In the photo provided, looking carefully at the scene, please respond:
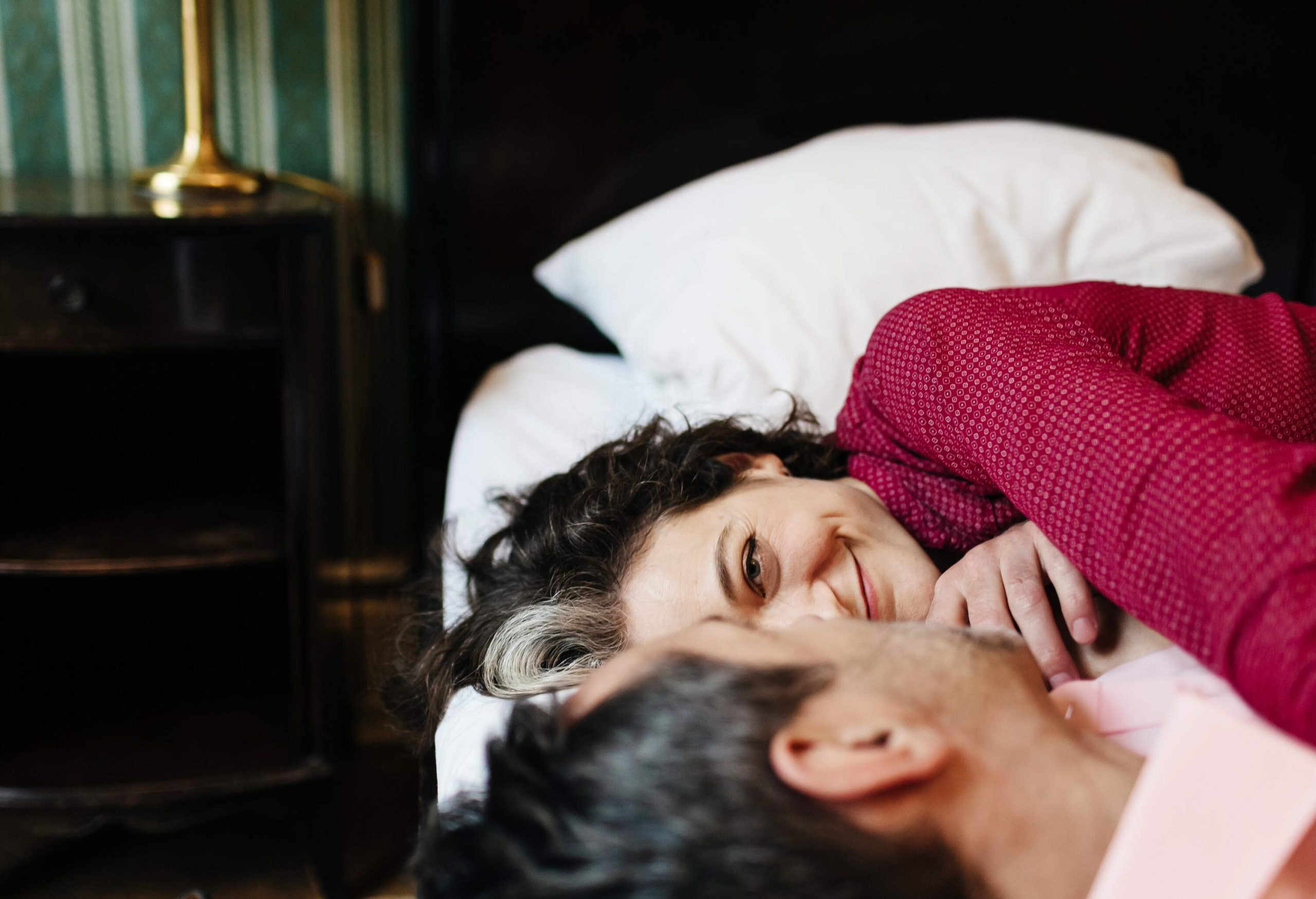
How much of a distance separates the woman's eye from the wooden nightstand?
22.9 inches

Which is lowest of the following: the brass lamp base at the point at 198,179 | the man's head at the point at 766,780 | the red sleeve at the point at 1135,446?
the man's head at the point at 766,780

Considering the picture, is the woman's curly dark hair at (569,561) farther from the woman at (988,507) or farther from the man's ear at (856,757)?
the man's ear at (856,757)

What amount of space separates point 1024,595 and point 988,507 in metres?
0.13

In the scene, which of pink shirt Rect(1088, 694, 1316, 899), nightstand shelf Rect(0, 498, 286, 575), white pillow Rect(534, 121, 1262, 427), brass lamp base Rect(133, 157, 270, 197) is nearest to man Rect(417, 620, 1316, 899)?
pink shirt Rect(1088, 694, 1316, 899)

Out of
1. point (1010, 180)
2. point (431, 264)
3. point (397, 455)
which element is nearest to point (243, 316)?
point (431, 264)

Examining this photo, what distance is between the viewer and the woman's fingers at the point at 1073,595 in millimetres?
671

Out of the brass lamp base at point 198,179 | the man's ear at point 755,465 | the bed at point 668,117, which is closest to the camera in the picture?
the man's ear at point 755,465

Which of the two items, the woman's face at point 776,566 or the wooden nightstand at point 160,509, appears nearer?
the woman's face at point 776,566

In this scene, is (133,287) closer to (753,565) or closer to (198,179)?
(198,179)

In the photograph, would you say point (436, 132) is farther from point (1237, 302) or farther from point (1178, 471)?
point (1178, 471)

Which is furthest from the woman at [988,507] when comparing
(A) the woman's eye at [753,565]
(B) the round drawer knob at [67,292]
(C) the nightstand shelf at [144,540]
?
(B) the round drawer knob at [67,292]

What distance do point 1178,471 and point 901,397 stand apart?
10.4 inches

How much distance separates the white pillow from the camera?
1058 mm

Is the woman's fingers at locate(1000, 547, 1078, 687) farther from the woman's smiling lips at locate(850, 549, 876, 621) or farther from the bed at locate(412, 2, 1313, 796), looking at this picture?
the bed at locate(412, 2, 1313, 796)
